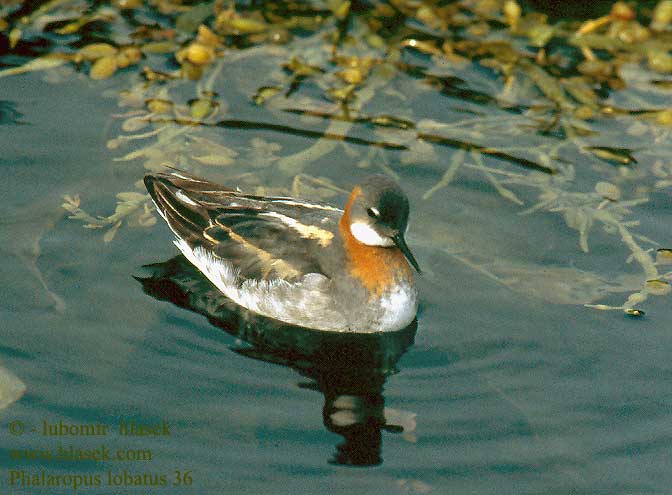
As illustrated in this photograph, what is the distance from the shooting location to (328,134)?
909 cm

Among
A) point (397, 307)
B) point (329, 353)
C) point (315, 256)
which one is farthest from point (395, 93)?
point (329, 353)

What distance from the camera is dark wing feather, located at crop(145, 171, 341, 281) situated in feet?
24.4

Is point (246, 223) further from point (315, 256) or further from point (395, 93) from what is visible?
point (395, 93)

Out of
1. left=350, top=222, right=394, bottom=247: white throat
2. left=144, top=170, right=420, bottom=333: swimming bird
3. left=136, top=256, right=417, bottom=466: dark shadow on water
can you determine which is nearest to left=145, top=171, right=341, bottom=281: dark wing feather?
left=144, top=170, right=420, bottom=333: swimming bird

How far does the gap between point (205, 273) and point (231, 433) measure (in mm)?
1962

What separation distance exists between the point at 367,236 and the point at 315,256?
0.40 meters

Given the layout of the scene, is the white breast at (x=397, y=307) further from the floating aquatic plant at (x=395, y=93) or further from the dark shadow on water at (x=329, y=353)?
the floating aquatic plant at (x=395, y=93)

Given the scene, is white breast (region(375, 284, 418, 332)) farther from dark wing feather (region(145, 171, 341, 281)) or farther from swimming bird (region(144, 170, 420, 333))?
dark wing feather (region(145, 171, 341, 281))

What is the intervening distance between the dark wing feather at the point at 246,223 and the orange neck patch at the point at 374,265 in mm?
230

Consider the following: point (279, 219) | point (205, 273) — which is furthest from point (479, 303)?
point (205, 273)

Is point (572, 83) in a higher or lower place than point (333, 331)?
higher

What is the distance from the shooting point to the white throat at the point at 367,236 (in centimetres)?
727

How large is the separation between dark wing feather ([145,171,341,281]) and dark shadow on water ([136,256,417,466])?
1.06ft

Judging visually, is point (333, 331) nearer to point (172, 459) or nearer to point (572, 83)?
point (172, 459)
